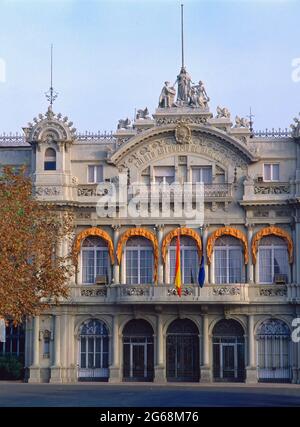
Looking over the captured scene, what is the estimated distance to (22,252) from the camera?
47.7 m

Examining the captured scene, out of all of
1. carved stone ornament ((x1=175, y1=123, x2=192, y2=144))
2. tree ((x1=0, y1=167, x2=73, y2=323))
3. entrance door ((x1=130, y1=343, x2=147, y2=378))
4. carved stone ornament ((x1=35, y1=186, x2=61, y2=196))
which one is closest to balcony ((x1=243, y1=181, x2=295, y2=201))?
carved stone ornament ((x1=175, y1=123, x2=192, y2=144))

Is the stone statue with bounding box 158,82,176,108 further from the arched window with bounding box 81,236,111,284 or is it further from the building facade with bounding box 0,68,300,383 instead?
the arched window with bounding box 81,236,111,284

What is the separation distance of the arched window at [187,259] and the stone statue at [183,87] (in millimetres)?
8688

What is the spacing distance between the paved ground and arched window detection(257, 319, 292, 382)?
8.06 feet

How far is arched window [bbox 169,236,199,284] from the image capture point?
6300 cm

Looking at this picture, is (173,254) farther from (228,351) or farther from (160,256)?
(228,351)

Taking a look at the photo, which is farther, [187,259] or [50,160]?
[50,160]

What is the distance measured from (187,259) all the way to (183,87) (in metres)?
10.9

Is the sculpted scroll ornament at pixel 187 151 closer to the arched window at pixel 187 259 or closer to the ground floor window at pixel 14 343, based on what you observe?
the arched window at pixel 187 259

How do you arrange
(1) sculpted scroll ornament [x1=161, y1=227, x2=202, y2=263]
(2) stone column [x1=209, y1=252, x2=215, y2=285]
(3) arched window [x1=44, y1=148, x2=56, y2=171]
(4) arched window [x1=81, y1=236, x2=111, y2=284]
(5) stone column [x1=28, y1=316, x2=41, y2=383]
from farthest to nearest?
(3) arched window [x1=44, y1=148, x2=56, y2=171] → (4) arched window [x1=81, y1=236, x2=111, y2=284] → (1) sculpted scroll ornament [x1=161, y1=227, x2=202, y2=263] → (2) stone column [x1=209, y1=252, x2=215, y2=285] → (5) stone column [x1=28, y1=316, x2=41, y2=383]

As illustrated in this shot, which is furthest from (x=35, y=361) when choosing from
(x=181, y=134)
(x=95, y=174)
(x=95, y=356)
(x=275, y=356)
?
(x=181, y=134)

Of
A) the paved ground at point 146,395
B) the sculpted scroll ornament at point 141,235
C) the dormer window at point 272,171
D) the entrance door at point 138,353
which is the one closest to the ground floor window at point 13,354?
the paved ground at point 146,395
